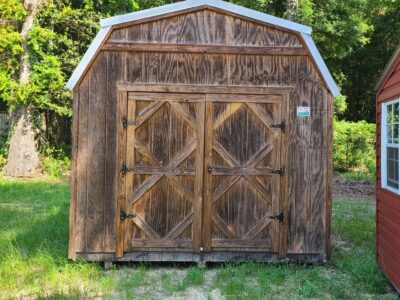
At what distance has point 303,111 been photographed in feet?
22.7

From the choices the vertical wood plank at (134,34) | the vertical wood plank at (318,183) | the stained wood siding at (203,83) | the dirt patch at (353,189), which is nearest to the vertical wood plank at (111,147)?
the stained wood siding at (203,83)

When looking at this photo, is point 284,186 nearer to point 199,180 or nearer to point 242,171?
point 242,171

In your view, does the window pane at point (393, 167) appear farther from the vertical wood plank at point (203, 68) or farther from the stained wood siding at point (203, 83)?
the vertical wood plank at point (203, 68)

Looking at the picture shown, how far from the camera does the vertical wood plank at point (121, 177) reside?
6785 millimetres

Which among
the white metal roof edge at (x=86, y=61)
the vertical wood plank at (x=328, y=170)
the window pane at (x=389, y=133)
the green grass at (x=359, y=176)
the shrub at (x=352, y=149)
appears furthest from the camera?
the shrub at (x=352, y=149)

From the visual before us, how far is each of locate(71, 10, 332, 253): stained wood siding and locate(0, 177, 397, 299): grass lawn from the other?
0.45 metres

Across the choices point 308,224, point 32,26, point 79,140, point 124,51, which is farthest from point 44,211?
point 32,26

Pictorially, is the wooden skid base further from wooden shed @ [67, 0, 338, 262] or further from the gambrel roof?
the gambrel roof

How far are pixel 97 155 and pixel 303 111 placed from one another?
2.78m

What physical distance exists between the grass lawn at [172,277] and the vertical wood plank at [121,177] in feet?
1.17

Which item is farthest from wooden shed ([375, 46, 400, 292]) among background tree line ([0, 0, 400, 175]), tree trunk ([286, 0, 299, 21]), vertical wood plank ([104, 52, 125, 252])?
tree trunk ([286, 0, 299, 21])

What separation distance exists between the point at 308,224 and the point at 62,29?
46.2 ft

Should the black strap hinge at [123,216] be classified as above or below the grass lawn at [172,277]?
above

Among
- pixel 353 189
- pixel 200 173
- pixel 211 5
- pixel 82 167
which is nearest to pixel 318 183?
pixel 200 173
